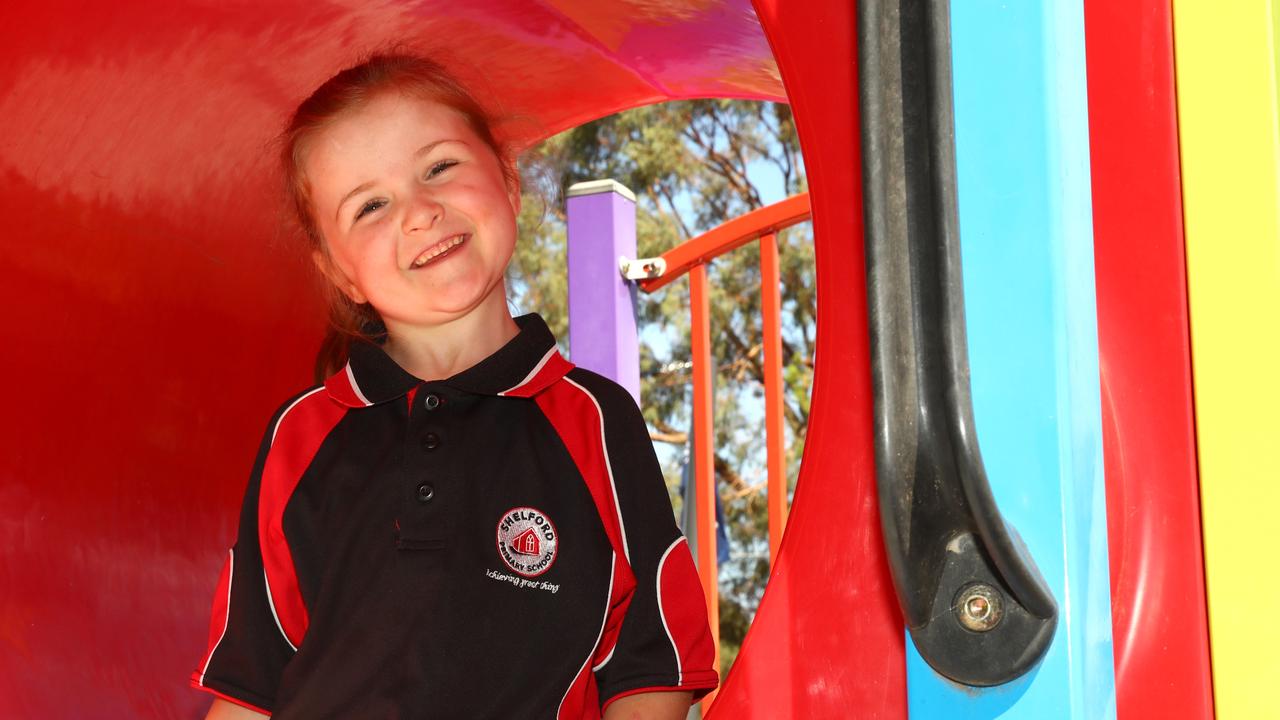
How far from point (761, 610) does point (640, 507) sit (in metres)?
0.60

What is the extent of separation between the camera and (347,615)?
1.35 meters

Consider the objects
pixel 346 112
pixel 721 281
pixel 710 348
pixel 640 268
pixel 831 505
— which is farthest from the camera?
pixel 721 281

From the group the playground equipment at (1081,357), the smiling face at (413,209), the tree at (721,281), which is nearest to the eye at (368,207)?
the smiling face at (413,209)

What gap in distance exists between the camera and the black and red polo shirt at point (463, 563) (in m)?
1.31

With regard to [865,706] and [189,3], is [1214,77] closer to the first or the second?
→ [865,706]

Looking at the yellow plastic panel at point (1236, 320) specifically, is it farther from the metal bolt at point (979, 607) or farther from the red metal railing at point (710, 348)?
the red metal railing at point (710, 348)

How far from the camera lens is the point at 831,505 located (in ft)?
2.41

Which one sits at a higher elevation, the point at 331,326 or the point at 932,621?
the point at 331,326

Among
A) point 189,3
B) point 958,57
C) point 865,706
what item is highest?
point 189,3

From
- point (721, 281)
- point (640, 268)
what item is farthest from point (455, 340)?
point (721, 281)

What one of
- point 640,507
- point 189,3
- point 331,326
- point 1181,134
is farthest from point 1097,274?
point 331,326

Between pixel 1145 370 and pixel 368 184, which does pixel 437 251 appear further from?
pixel 1145 370

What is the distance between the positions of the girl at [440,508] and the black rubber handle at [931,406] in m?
0.69

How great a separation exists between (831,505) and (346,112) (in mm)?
1018
